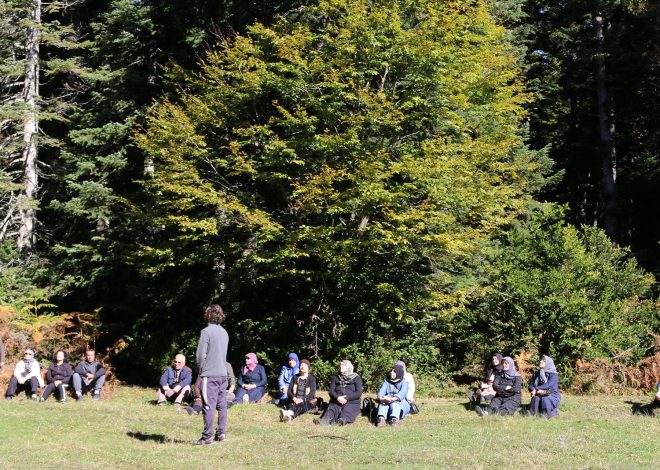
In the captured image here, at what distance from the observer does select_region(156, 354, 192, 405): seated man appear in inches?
500

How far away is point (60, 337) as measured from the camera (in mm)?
16422

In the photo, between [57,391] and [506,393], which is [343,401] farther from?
[57,391]

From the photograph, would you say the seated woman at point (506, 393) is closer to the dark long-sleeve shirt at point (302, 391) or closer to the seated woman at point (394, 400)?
the seated woman at point (394, 400)

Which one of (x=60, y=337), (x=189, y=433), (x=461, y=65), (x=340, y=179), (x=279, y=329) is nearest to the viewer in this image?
(x=189, y=433)

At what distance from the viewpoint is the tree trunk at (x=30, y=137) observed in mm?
20312

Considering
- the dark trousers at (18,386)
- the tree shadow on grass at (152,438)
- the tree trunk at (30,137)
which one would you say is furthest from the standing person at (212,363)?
the tree trunk at (30,137)

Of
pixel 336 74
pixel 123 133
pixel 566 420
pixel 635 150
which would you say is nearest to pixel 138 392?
pixel 123 133

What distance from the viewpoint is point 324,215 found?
14.1 metres

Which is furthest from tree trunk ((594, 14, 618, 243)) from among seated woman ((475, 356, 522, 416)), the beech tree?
seated woman ((475, 356, 522, 416))

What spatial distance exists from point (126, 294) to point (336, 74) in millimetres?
9559

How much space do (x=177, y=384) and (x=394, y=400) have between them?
A: 4.53 metres

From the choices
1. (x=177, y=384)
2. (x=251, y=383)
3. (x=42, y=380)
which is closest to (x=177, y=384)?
(x=177, y=384)

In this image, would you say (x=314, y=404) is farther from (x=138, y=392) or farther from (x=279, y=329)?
(x=138, y=392)

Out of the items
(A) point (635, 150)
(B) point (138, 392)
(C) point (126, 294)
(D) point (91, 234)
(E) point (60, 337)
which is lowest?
(B) point (138, 392)
